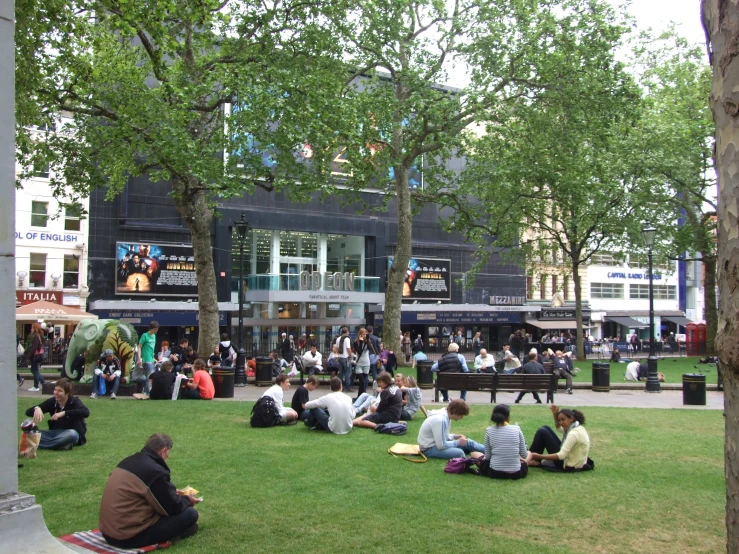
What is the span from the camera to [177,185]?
21469 millimetres

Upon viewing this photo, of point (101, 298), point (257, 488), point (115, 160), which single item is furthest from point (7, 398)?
point (101, 298)

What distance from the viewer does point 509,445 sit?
810 cm

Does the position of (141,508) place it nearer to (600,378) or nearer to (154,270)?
(600,378)

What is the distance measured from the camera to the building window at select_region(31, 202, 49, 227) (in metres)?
30.6

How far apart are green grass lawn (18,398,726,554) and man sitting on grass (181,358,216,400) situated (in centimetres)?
358

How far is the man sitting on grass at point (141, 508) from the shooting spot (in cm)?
554

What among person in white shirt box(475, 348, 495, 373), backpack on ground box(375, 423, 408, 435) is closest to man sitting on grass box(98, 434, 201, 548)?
backpack on ground box(375, 423, 408, 435)

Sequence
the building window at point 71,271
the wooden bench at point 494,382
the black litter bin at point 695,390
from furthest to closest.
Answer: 1. the building window at point 71,271
2. the black litter bin at point 695,390
3. the wooden bench at point 494,382

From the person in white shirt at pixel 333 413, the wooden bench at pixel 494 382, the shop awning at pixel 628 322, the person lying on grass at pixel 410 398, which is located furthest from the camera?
the shop awning at pixel 628 322

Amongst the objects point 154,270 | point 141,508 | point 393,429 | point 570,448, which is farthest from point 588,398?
point 154,270

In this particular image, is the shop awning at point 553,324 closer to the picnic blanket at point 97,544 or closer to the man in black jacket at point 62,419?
the man in black jacket at point 62,419

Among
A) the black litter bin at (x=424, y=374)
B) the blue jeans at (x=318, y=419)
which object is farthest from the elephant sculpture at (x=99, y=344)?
the black litter bin at (x=424, y=374)

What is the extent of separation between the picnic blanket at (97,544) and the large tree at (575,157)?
20855 millimetres

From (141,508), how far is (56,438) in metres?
4.32
